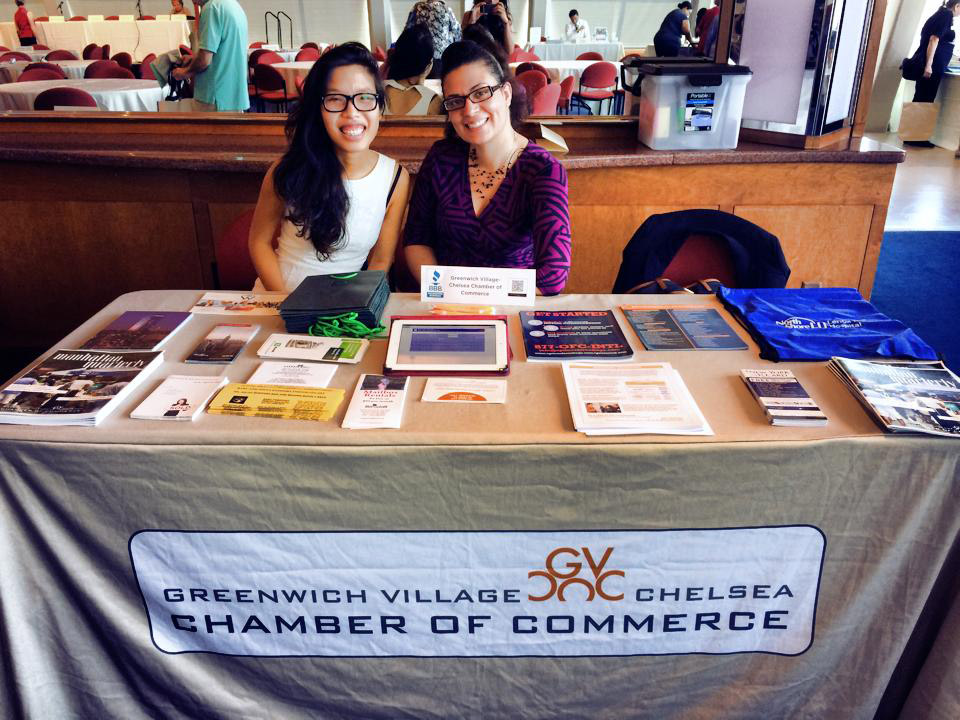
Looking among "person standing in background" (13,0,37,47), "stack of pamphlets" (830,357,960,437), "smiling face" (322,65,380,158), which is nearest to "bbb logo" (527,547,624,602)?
"stack of pamphlets" (830,357,960,437)

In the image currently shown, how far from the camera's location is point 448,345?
1.35 meters

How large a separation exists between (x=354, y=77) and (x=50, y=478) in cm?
120

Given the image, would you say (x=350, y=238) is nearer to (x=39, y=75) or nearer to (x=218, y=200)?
(x=218, y=200)

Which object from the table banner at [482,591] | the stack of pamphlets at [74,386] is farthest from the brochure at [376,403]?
the stack of pamphlets at [74,386]

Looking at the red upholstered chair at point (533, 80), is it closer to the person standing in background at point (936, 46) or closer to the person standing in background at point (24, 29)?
the person standing in background at point (936, 46)

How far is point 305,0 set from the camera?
516 inches

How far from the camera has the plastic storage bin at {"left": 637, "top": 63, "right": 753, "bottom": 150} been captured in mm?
2631

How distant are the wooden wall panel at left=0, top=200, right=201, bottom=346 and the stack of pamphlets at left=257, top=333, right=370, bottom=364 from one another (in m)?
1.71

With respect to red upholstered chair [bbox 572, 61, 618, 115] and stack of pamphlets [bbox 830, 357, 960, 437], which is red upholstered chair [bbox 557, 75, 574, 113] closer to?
red upholstered chair [bbox 572, 61, 618, 115]

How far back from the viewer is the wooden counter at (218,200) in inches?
106

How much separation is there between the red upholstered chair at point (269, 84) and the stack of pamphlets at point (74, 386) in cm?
589

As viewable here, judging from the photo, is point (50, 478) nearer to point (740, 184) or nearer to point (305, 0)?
point (740, 184)

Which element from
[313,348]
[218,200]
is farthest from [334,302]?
[218,200]

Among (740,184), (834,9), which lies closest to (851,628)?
(740,184)
